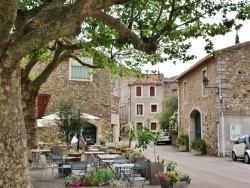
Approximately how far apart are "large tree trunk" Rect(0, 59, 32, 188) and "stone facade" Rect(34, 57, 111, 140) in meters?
19.7

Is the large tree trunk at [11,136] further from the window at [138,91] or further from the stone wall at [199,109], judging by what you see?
the window at [138,91]

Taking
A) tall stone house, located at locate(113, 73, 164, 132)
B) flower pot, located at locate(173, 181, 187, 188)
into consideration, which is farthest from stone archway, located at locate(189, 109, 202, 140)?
tall stone house, located at locate(113, 73, 164, 132)

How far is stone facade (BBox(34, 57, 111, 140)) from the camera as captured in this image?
2755cm

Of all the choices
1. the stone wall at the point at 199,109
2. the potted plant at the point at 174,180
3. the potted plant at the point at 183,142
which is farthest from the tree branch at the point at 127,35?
the potted plant at the point at 183,142

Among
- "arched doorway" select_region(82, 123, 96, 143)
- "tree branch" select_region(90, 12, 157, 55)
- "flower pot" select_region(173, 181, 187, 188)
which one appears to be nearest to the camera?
"tree branch" select_region(90, 12, 157, 55)

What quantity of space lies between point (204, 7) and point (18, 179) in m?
6.93

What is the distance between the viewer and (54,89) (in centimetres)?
2758

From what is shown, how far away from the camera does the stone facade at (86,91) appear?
1085 inches

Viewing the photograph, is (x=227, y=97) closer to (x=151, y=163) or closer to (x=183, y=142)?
(x=183, y=142)

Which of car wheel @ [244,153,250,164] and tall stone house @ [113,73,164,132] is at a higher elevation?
tall stone house @ [113,73,164,132]

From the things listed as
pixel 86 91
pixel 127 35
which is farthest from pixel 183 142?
pixel 127 35

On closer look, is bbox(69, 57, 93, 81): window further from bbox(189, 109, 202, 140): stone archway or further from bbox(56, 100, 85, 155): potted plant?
bbox(56, 100, 85, 155): potted plant

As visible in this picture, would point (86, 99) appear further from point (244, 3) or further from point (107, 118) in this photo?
point (244, 3)

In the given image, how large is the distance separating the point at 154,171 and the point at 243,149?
8950mm
